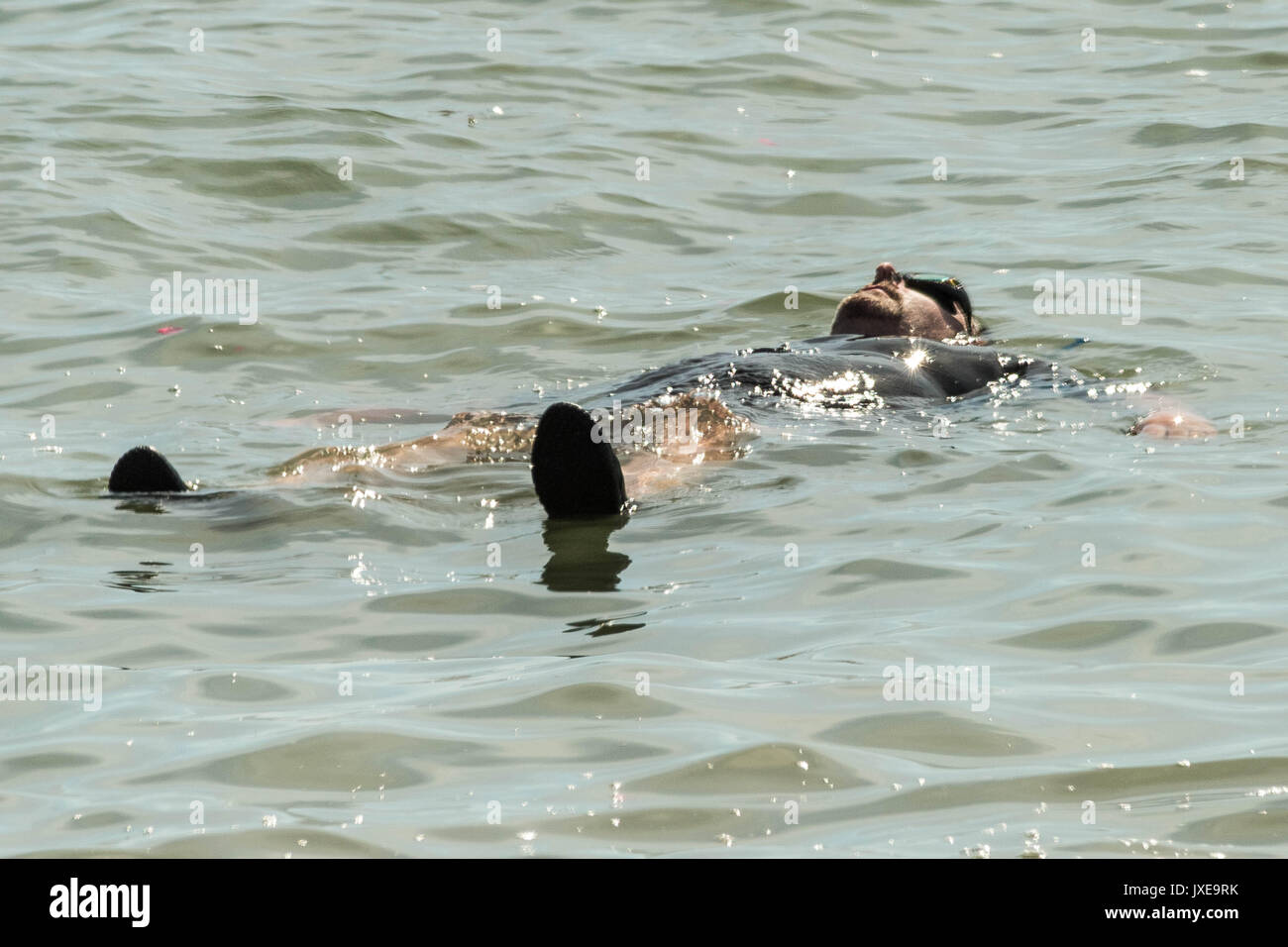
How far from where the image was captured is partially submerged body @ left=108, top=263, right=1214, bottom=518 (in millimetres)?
5996

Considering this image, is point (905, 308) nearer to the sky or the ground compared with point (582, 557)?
nearer to the sky

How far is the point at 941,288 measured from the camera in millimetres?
9133

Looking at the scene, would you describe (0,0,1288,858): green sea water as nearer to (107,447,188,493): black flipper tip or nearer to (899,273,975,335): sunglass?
(107,447,188,493): black flipper tip

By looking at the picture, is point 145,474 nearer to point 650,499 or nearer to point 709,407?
point 650,499

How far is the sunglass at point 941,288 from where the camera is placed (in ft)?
29.8

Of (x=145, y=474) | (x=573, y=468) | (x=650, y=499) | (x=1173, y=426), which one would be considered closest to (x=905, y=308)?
(x=1173, y=426)

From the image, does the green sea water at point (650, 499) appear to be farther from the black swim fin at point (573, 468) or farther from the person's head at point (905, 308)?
the person's head at point (905, 308)

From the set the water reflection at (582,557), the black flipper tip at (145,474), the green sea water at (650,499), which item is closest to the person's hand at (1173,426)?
the green sea water at (650,499)

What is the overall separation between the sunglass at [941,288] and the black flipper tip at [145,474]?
13.7ft

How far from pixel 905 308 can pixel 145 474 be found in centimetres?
414

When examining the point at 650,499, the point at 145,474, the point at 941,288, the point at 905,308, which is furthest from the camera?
the point at 941,288

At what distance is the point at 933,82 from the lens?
52.5 ft

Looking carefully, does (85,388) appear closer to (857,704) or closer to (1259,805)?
(857,704)
